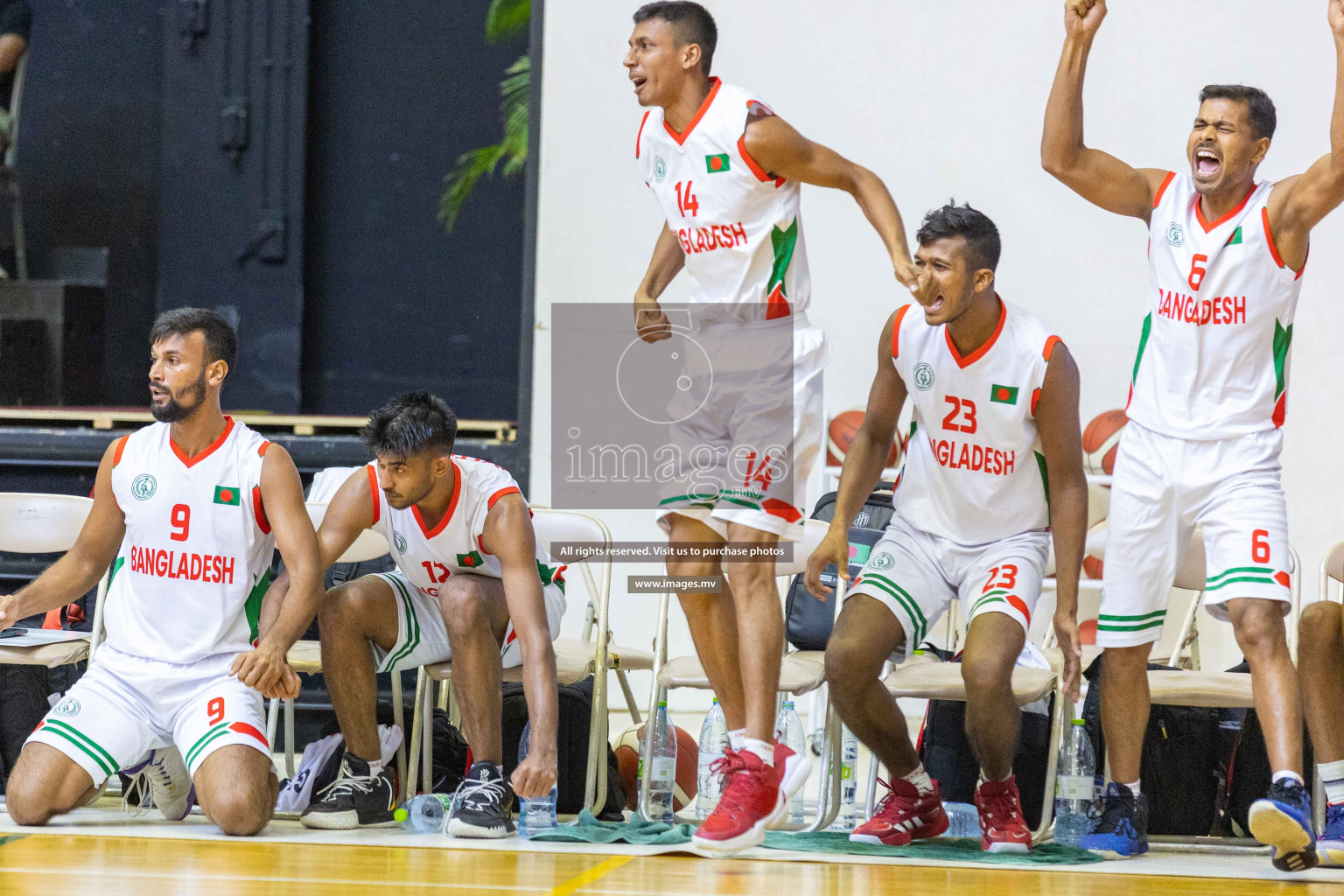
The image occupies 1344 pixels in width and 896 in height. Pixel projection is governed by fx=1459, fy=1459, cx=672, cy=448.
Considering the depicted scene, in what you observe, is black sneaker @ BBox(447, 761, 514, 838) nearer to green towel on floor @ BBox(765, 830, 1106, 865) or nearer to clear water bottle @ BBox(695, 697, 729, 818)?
clear water bottle @ BBox(695, 697, 729, 818)

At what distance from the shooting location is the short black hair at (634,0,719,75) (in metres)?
3.64

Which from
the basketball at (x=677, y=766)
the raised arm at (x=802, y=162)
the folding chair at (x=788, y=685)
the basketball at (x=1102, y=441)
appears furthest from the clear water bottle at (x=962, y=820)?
the basketball at (x=1102, y=441)

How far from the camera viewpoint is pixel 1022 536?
12.9 feet

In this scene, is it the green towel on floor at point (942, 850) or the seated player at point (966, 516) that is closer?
the green towel on floor at point (942, 850)

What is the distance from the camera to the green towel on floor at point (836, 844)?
142 inches

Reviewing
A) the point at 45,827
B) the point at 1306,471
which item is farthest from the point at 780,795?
the point at 1306,471

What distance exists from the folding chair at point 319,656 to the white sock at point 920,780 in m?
1.54

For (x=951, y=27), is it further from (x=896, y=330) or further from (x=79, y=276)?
(x=79, y=276)

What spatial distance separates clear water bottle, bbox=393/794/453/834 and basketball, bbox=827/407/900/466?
3.01 meters

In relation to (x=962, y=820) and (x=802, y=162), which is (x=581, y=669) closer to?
(x=962, y=820)

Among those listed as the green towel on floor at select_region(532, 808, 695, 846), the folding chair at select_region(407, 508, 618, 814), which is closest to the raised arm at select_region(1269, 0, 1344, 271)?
the folding chair at select_region(407, 508, 618, 814)

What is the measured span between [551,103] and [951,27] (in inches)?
75.1

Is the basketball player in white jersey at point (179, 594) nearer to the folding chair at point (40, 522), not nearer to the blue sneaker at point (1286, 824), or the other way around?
the folding chair at point (40, 522)

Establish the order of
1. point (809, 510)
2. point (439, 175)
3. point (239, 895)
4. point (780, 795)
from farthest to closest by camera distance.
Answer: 1. point (439, 175)
2. point (809, 510)
3. point (780, 795)
4. point (239, 895)
